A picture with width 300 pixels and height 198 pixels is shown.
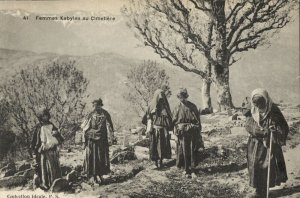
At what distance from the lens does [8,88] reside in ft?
26.1

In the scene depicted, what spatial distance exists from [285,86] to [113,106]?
10.0ft

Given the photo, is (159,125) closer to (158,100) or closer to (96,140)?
(158,100)

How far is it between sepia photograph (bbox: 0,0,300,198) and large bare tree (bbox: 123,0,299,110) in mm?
19

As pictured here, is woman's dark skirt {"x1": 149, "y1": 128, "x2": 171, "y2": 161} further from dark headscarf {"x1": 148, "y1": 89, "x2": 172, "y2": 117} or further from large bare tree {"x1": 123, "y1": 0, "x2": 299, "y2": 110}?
large bare tree {"x1": 123, "y1": 0, "x2": 299, "y2": 110}

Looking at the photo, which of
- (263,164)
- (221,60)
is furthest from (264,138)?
(221,60)

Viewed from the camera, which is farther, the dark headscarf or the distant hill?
the distant hill

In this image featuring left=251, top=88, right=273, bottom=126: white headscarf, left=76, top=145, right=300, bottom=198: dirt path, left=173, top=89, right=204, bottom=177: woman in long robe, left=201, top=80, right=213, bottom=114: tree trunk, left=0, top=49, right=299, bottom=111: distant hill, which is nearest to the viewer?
left=251, top=88, right=273, bottom=126: white headscarf

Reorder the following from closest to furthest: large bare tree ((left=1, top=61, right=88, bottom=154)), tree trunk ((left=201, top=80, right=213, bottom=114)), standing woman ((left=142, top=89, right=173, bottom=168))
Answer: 1. standing woman ((left=142, top=89, right=173, bottom=168))
2. tree trunk ((left=201, top=80, right=213, bottom=114))
3. large bare tree ((left=1, top=61, right=88, bottom=154))

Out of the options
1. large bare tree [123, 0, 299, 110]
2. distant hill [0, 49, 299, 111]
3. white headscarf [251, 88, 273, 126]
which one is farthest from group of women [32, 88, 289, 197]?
white headscarf [251, 88, 273, 126]

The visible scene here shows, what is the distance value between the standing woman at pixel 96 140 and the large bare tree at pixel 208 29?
173 centimetres

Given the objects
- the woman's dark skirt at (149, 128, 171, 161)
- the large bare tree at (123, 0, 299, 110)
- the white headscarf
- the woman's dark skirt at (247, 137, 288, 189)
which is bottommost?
the woman's dark skirt at (247, 137, 288, 189)

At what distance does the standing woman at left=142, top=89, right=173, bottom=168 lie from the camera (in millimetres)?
7281

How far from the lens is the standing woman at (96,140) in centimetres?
711

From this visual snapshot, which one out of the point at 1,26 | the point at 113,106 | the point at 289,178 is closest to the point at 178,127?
the point at 113,106
